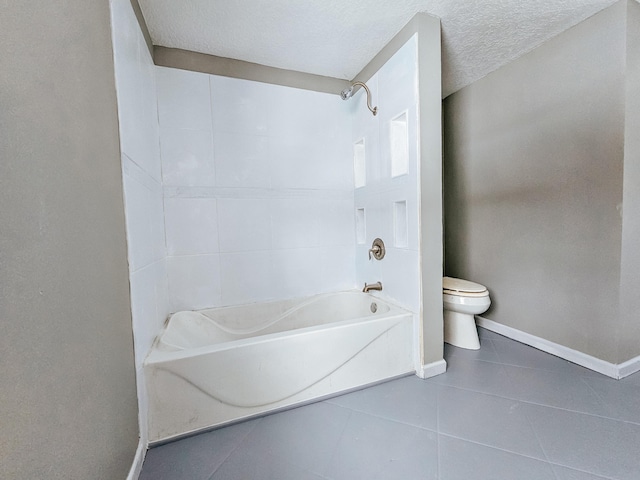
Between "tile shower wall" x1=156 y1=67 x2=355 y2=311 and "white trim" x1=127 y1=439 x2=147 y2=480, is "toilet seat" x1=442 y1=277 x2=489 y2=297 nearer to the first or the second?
"tile shower wall" x1=156 y1=67 x2=355 y2=311

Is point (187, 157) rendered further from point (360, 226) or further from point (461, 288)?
point (461, 288)

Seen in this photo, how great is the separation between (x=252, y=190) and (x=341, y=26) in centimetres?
118

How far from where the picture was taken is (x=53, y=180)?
1.92 ft

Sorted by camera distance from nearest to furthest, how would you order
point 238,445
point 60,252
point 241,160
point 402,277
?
point 60,252 < point 238,445 < point 402,277 < point 241,160

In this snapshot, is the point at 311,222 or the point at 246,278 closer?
the point at 246,278

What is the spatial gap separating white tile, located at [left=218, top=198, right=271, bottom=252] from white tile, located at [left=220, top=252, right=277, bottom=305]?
0.22 ft

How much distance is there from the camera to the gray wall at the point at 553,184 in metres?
1.47

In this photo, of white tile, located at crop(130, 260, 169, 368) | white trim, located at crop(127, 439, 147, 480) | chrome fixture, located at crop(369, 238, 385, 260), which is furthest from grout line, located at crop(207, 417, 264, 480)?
chrome fixture, located at crop(369, 238, 385, 260)

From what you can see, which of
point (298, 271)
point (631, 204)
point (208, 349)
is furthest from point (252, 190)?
point (631, 204)

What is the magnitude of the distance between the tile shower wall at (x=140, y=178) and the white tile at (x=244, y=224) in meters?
0.40

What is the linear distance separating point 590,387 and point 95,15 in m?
2.73

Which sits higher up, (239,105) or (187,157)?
(239,105)

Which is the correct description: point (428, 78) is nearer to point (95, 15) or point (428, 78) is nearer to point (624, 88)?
point (624, 88)

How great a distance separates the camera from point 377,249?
1.89 metres
